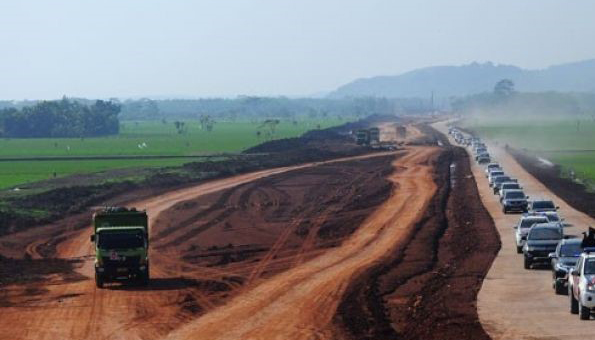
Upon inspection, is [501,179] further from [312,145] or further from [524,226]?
[312,145]

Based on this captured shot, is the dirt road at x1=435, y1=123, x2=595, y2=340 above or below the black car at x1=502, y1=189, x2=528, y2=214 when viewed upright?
above

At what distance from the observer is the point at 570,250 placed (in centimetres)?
3456

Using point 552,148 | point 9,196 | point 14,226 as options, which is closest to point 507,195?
point 14,226

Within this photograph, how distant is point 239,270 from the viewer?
4484 cm

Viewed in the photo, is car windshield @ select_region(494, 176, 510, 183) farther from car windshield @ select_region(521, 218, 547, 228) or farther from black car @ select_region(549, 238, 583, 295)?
black car @ select_region(549, 238, 583, 295)

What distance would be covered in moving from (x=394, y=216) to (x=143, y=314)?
3325 cm

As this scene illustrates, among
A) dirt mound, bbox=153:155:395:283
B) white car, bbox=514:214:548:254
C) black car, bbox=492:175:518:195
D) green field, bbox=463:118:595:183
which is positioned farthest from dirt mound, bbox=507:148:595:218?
white car, bbox=514:214:548:254

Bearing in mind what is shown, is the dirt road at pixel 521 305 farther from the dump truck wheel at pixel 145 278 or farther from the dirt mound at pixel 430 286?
the dump truck wheel at pixel 145 278

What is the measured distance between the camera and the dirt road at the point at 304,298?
99.4 feet

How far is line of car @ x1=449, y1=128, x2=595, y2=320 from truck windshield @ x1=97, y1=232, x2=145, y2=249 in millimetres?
12935

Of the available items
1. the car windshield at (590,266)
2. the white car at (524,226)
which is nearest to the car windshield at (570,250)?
the car windshield at (590,266)

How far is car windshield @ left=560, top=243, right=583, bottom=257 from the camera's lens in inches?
1353

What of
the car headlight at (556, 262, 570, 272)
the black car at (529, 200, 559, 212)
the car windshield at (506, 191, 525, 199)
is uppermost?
the car headlight at (556, 262, 570, 272)

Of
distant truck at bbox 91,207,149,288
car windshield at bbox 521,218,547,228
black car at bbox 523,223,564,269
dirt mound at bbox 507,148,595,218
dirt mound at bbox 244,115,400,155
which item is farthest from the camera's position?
dirt mound at bbox 244,115,400,155
